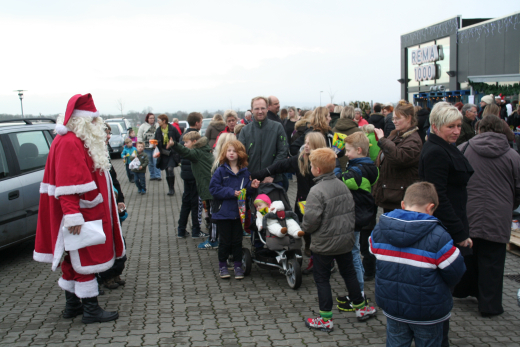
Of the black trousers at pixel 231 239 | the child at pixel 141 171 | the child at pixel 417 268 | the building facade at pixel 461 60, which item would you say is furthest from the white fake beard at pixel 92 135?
the building facade at pixel 461 60

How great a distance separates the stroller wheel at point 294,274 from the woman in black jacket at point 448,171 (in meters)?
1.89

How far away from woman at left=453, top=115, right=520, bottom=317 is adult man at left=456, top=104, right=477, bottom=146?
3226 millimetres

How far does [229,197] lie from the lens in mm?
5461

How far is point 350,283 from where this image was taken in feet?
13.7

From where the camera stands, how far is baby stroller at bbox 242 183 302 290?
5.15m

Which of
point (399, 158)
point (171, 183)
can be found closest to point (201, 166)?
point (399, 158)

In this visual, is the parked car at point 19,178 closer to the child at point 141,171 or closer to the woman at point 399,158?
the woman at point 399,158

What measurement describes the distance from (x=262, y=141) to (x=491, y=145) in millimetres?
2949

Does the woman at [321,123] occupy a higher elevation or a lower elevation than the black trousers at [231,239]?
higher

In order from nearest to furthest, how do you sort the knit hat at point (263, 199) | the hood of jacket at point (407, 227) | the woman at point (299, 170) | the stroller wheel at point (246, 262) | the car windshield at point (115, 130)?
the hood of jacket at point (407, 227) < the knit hat at point (263, 199) < the woman at point (299, 170) < the stroller wheel at point (246, 262) < the car windshield at point (115, 130)

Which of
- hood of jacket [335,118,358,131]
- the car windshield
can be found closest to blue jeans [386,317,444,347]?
hood of jacket [335,118,358,131]

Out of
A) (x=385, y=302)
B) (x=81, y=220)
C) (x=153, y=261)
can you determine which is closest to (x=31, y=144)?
(x=153, y=261)

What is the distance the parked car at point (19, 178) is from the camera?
6.10 meters

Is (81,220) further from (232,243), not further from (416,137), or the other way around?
(416,137)
